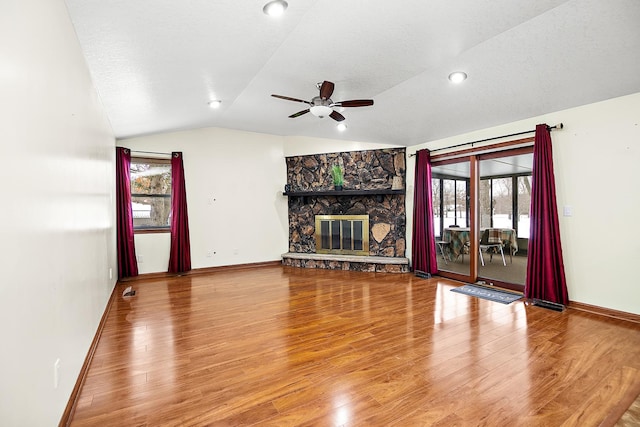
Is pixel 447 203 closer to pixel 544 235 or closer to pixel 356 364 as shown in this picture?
pixel 544 235

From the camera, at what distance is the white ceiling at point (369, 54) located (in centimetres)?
224

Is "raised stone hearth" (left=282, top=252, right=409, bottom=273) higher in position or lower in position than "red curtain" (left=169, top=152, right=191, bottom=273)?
lower

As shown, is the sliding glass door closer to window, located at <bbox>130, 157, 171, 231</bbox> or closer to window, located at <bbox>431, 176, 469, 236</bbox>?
window, located at <bbox>431, 176, 469, 236</bbox>

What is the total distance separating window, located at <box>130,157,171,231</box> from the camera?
5.63 m

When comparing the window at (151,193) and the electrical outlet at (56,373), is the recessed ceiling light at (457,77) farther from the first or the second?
the window at (151,193)

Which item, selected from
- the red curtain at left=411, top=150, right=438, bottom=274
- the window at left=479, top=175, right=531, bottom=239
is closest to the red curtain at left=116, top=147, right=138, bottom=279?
the red curtain at left=411, top=150, right=438, bottom=274

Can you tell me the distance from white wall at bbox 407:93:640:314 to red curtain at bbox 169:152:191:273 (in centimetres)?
571

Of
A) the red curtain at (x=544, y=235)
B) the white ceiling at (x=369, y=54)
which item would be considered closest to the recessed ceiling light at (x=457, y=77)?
the white ceiling at (x=369, y=54)

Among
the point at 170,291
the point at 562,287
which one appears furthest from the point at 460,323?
the point at 170,291

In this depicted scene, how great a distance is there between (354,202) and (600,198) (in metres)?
3.83

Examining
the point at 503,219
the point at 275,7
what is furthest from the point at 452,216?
the point at 275,7

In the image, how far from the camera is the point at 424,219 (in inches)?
218

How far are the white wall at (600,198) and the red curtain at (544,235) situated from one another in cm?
15

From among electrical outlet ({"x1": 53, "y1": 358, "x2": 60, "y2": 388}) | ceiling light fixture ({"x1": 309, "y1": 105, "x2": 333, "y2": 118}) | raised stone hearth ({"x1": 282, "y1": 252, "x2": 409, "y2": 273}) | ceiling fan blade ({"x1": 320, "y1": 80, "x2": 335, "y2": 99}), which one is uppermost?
ceiling fan blade ({"x1": 320, "y1": 80, "x2": 335, "y2": 99})
